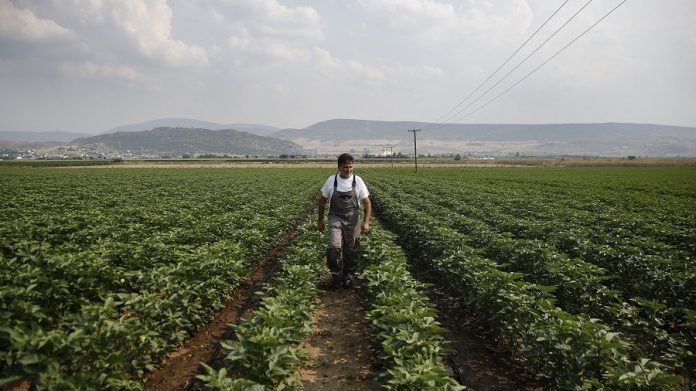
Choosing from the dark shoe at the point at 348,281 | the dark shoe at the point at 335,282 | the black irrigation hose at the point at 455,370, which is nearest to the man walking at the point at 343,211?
the dark shoe at the point at 335,282

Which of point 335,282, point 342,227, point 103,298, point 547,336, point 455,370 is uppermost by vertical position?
point 342,227

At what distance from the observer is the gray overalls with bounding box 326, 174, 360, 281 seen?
317 inches

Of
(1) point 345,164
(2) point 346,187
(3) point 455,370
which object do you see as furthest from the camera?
(2) point 346,187

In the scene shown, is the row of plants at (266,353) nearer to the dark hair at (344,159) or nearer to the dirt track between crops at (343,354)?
the dirt track between crops at (343,354)

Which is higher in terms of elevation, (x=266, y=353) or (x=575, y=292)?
(x=266, y=353)

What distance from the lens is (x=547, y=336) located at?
4.54 m

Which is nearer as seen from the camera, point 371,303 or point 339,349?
point 339,349

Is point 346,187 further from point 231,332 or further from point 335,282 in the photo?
point 231,332

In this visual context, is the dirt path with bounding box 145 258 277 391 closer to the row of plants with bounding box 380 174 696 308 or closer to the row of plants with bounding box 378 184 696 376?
the row of plants with bounding box 378 184 696 376

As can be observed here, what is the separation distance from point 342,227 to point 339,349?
2781 mm

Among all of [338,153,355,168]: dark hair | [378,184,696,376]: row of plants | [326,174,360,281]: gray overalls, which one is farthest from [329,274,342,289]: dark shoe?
[378,184,696,376]: row of plants

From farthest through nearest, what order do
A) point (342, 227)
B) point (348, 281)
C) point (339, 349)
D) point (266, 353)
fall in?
point (348, 281) → point (342, 227) → point (339, 349) → point (266, 353)

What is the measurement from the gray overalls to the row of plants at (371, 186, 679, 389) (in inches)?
76.1

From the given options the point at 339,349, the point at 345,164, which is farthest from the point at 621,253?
the point at 339,349
